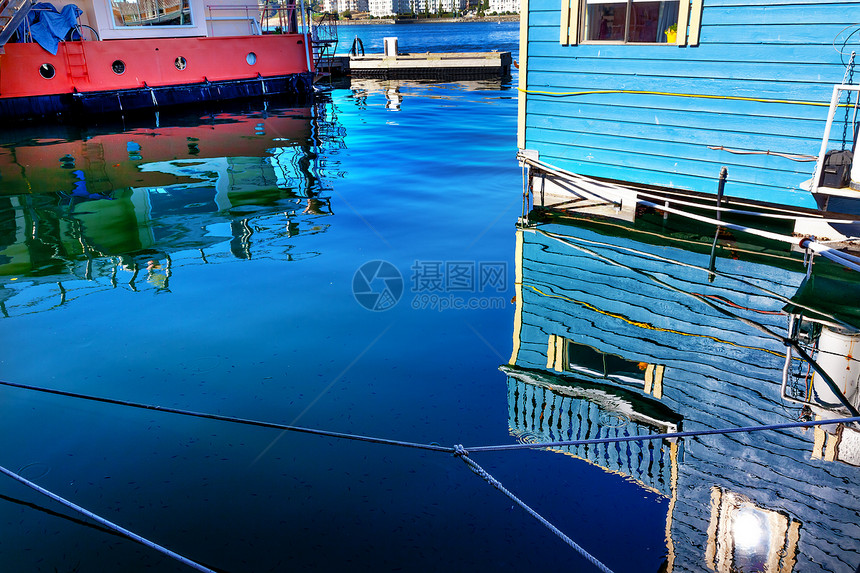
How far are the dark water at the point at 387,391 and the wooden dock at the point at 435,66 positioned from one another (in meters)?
24.8

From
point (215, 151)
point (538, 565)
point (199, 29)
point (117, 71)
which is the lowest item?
point (538, 565)

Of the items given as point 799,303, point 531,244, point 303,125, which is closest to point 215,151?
point 303,125

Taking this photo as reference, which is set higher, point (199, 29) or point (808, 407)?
point (199, 29)

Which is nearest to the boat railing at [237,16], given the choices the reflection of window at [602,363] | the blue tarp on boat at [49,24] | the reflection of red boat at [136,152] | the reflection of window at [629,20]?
the blue tarp on boat at [49,24]

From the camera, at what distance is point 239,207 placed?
11383 millimetres

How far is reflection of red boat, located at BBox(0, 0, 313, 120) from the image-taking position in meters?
20.2

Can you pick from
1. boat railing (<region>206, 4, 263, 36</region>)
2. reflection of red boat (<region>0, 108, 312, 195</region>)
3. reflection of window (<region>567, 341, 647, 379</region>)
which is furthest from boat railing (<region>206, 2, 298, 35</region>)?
reflection of window (<region>567, 341, 647, 379</region>)

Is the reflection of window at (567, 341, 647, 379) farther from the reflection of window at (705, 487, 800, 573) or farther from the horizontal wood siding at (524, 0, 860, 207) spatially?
the horizontal wood siding at (524, 0, 860, 207)

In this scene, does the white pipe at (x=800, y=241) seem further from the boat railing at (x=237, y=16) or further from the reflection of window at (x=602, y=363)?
the boat railing at (x=237, y=16)

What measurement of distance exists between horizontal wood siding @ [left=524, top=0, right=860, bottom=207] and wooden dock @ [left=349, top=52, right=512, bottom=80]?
25.7 meters

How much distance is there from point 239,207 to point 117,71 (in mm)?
14386

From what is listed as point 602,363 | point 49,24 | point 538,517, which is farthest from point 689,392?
point 49,24

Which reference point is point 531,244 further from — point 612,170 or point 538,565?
point 538,565

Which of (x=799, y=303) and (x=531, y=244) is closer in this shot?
(x=799, y=303)
